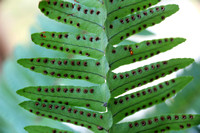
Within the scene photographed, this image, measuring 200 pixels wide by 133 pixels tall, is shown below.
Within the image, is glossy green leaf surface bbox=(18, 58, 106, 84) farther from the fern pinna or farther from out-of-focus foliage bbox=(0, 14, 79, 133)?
out-of-focus foliage bbox=(0, 14, 79, 133)

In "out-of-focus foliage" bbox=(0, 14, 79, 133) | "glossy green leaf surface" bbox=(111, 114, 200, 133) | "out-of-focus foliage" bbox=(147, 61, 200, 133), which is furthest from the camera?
"out-of-focus foliage" bbox=(0, 14, 79, 133)

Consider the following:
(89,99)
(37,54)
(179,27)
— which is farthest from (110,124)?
(179,27)

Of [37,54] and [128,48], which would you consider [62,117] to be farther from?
[37,54]

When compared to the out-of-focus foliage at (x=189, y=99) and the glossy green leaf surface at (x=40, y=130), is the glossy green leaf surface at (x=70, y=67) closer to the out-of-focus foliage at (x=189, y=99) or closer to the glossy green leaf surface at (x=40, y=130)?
the glossy green leaf surface at (x=40, y=130)

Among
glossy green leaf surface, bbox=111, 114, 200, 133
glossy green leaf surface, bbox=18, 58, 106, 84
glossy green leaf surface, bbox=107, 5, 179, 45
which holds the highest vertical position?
glossy green leaf surface, bbox=107, 5, 179, 45

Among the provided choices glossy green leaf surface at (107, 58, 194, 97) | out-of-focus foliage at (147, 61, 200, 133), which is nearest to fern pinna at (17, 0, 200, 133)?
glossy green leaf surface at (107, 58, 194, 97)

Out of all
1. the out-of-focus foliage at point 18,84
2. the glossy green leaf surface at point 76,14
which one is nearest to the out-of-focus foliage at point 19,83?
the out-of-focus foliage at point 18,84

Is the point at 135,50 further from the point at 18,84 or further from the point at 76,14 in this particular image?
the point at 18,84
